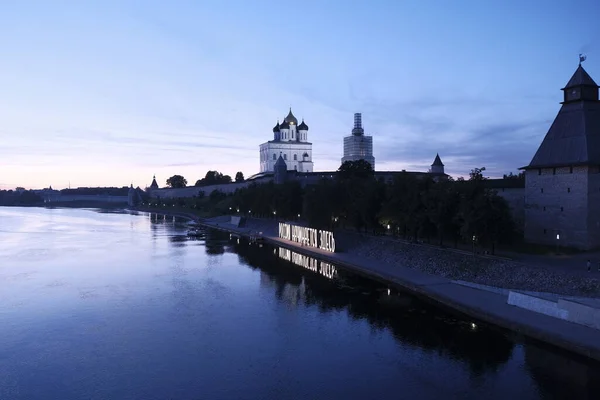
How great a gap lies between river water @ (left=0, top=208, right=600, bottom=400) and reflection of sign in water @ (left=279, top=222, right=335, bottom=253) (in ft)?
33.9

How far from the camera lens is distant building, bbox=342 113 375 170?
13488 cm

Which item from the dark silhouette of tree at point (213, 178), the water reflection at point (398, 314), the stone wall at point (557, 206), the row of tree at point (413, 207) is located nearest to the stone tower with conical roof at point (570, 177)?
the stone wall at point (557, 206)

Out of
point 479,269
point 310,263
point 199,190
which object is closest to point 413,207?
point 479,269

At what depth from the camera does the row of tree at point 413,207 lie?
2780cm

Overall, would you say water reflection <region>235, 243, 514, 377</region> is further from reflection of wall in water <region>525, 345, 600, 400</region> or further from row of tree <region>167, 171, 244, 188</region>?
row of tree <region>167, 171, 244, 188</region>

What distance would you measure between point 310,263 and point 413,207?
1091 centimetres

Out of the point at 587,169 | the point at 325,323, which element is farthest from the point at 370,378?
the point at 587,169

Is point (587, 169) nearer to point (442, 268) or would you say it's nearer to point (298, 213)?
point (442, 268)

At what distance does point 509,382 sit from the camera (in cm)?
1580

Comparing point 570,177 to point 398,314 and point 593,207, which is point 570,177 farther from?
point 398,314

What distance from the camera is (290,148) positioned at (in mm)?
126562

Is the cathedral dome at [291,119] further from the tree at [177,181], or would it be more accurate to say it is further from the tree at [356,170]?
the tree at [177,181]

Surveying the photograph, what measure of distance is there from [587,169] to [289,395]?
78.0ft

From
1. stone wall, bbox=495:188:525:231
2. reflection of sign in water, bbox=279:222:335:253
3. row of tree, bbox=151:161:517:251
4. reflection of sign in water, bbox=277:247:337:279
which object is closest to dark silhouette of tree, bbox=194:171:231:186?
row of tree, bbox=151:161:517:251
